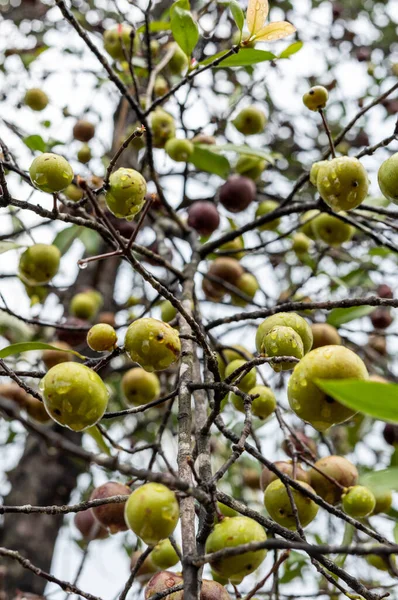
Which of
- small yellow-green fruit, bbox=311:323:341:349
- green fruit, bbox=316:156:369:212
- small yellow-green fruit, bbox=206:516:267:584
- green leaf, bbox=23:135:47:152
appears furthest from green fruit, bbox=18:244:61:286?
small yellow-green fruit, bbox=206:516:267:584

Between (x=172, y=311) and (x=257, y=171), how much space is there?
869 mm

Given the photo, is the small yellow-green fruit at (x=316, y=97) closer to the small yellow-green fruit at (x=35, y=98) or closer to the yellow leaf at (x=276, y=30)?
the yellow leaf at (x=276, y=30)

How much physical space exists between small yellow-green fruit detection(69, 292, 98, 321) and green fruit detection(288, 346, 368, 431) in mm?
2062

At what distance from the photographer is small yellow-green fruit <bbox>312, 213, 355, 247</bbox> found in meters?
2.18

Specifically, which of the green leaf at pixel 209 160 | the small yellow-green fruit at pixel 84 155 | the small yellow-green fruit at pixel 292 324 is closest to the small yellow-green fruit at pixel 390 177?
the small yellow-green fruit at pixel 292 324

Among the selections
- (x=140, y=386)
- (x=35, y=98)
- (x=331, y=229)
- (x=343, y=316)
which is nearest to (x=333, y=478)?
(x=343, y=316)

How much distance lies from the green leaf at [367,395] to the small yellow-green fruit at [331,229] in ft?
4.99

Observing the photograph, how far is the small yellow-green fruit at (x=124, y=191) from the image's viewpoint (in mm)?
1346

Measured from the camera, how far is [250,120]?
274 centimetres

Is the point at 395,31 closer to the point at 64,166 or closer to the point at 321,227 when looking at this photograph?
the point at 321,227

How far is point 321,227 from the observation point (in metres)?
2.21

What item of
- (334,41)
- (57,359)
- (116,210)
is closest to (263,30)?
(116,210)

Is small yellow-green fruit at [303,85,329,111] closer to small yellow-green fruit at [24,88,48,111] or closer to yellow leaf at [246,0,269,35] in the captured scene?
yellow leaf at [246,0,269,35]

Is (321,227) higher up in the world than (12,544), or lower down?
higher up
